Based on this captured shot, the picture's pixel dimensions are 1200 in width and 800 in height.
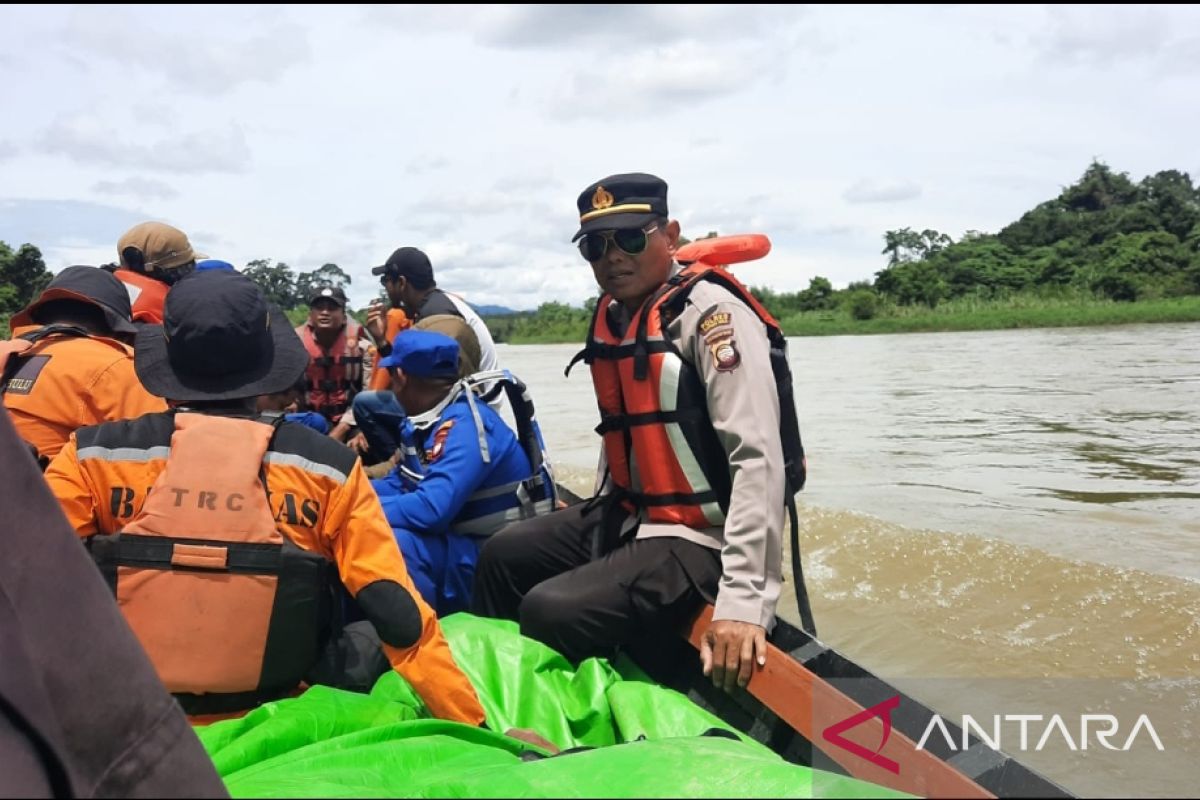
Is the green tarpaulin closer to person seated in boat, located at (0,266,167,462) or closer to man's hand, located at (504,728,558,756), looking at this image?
man's hand, located at (504,728,558,756)

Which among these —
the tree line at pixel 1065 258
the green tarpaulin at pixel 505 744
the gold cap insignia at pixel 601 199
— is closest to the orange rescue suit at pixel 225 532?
the green tarpaulin at pixel 505 744

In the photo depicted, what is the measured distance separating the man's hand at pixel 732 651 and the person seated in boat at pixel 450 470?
0.97 meters

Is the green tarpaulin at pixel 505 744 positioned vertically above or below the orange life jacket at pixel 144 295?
below

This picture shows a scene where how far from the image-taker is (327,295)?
18.9 ft

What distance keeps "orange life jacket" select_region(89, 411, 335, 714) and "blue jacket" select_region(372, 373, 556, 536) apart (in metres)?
1.09

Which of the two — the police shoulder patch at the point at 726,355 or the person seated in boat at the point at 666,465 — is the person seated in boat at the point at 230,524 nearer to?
the person seated in boat at the point at 666,465

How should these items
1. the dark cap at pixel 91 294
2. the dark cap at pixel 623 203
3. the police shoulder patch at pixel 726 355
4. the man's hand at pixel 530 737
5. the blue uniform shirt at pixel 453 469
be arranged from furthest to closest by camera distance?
the blue uniform shirt at pixel 453 469
the dark cap at pixel 91 294
the dark cap at pixel 623 203
the police shoulder patch at pixel 726 355
the man's hand at pixel 530 737

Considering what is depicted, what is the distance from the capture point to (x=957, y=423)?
420 inches

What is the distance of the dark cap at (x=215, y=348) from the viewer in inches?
69.6

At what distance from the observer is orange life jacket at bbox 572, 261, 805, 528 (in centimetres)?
247

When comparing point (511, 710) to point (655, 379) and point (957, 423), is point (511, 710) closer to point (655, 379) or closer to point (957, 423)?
point (655, 379)

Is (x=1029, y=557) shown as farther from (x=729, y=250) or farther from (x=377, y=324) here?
(x=377, y=324)

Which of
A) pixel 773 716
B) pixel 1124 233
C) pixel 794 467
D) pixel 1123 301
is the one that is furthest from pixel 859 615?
pixel 1124 233

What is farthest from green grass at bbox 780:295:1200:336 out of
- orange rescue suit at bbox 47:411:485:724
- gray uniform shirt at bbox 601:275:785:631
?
orange rescue suit at bbox 47:411:485:724
